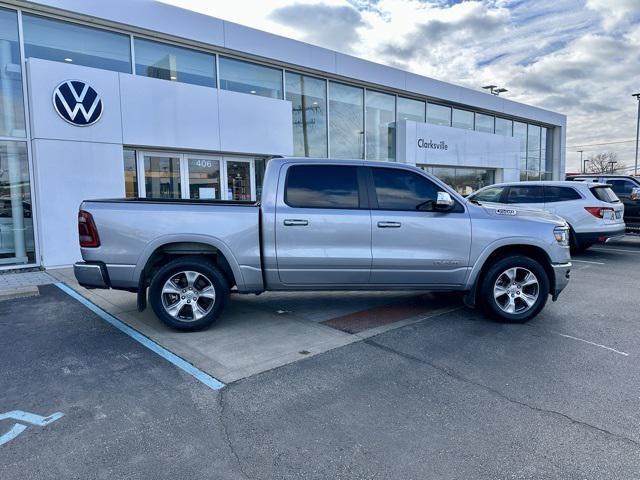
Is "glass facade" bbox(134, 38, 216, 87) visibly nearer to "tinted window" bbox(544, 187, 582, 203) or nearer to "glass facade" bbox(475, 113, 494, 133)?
"tinted window" bbox(544, 187, 582, 203)

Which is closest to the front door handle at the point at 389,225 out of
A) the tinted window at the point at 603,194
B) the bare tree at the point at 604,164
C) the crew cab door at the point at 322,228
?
the crew cab door at the point at 322,228

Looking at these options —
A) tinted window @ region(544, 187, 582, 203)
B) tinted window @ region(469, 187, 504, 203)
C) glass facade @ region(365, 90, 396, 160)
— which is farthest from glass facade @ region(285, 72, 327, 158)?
tinted window @ region(544, 187, 582, 203)

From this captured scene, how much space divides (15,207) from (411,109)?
13746 millimetres

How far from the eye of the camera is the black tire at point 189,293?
17.0 feet

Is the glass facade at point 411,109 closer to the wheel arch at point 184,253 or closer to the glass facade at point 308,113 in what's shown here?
the glass facade at point 308,113

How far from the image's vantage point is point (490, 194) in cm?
1226

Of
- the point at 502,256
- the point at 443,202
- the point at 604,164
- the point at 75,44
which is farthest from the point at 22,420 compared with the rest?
the point at 604,164

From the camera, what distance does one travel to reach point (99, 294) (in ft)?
23.9

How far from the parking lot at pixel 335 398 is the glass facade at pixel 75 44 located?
6130 millimetres

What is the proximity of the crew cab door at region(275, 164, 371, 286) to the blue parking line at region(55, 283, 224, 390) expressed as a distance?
1553mm

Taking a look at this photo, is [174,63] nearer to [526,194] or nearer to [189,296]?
[189,296]

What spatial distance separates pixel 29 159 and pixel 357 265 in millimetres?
7649

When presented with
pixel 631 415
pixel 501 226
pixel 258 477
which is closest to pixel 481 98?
pixel 501 226

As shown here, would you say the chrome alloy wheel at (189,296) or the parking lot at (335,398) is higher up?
the chrome alloy wheel at (189,296)
